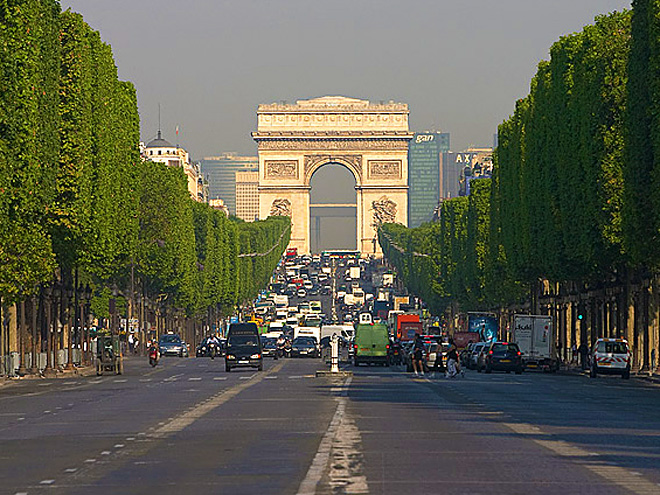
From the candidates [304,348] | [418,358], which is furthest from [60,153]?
[304,348]

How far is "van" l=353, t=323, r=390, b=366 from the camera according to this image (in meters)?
98.6

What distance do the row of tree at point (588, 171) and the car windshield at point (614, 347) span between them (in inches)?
139

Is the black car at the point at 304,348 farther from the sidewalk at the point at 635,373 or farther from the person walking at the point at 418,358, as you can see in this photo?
the person walking at the point at 418,358

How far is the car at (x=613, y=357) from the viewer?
245 ft

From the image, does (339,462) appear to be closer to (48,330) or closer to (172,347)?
(48,330)

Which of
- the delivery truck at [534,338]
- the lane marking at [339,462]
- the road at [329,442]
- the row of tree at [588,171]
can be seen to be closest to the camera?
the lane marking at [339,462]

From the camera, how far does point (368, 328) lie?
99.4 meters

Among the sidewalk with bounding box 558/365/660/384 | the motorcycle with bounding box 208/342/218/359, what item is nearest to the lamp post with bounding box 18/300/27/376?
the sidewalk with bounding box 558/365/660/384

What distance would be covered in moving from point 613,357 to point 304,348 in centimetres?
4643

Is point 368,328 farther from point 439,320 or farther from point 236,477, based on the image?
point 439,320

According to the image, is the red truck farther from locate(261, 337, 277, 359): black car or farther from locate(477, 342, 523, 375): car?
locate(477, 342, 523, 375): car

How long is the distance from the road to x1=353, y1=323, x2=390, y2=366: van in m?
45.3

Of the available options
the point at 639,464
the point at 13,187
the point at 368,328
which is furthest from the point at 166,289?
the point at 639,464

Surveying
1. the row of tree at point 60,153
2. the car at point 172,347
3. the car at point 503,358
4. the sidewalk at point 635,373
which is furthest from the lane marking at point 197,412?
the car at point 172,347
